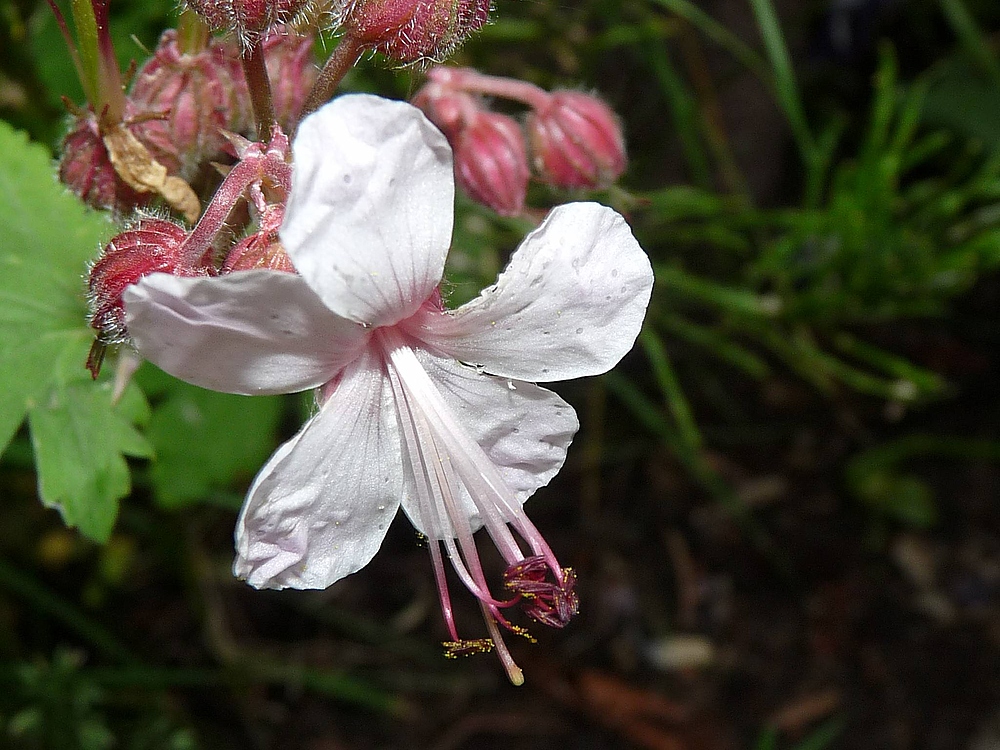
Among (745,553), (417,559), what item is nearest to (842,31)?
(745,553)

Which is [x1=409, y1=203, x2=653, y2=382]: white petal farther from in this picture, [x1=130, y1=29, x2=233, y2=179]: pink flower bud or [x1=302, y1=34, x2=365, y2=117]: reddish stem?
[x1=130, y1=29, x2=233, y2=179]: pink flower bud

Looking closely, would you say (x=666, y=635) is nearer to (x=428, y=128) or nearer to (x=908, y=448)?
(x=908, y=448)

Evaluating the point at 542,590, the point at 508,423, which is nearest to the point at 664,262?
the point at 508,423

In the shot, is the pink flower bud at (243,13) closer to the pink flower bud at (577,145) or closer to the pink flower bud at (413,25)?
the pink flower bud at (413,25)

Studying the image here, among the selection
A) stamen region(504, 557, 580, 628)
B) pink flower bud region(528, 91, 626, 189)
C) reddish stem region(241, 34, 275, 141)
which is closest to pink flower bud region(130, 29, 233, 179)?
reddish stem region(241, 34, 275, 141)

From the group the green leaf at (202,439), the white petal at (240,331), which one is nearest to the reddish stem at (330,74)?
the white petal at (240,331)

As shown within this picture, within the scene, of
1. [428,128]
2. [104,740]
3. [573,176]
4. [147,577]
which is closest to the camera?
[428,128]

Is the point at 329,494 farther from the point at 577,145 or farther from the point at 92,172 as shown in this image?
the point at 577,145
